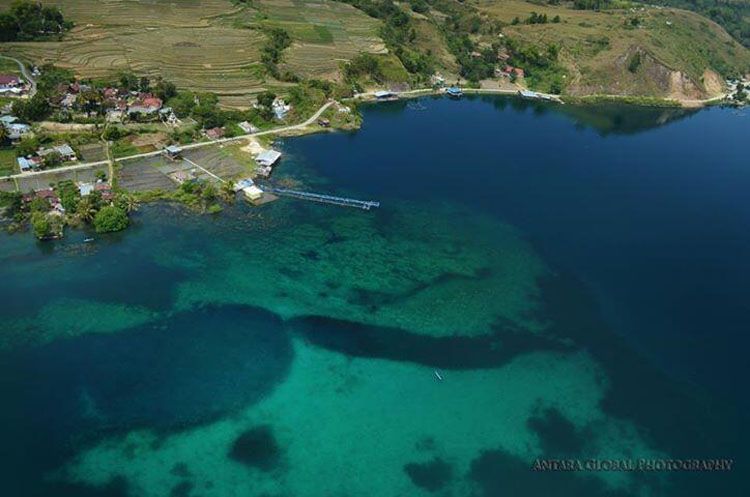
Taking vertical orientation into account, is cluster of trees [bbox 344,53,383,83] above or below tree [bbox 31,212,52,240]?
above

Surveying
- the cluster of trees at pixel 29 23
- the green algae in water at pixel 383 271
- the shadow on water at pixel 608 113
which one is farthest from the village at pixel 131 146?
the shadow on water at pixel 608 113

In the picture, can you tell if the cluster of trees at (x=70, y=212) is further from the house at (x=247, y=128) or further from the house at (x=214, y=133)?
the house at (x=247, y=128)

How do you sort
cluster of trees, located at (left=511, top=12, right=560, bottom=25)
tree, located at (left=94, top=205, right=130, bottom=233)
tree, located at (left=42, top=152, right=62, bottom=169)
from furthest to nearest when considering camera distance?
cluster of trees, located at (left=511, top=12, right=560, bottom=25) < tree, located at (left=42, top=152, right=62, bottom=169) < tree, located at (left=94, top=205, right=130, bottom=233)

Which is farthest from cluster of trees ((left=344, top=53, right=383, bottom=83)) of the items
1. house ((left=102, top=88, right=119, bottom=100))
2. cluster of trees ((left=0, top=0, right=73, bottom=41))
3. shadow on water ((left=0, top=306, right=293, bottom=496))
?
shadow on water ((left=0, top=306, right=293, bottom=496))

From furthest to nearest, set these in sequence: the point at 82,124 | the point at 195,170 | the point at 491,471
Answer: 1. the point at 82,124
2. the point at 195,170
3. the point at 491,471

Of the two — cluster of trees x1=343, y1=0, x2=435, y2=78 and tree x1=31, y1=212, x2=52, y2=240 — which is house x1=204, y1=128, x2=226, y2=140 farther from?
cluster of trees x1=343, y1=0, x2=435, y2=78

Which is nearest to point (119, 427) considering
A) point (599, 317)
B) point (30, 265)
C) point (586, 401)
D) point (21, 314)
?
point (21, 314)

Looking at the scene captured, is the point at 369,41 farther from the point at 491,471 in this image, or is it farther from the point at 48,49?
the point at 491,471
